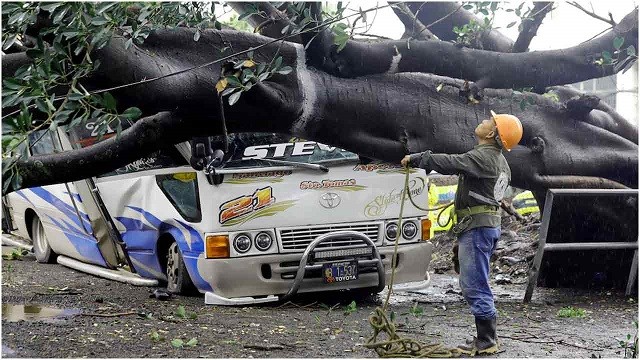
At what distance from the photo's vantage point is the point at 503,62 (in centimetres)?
795

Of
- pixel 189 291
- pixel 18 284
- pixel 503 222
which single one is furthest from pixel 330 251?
pixel 503 222

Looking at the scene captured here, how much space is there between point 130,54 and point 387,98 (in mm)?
2360

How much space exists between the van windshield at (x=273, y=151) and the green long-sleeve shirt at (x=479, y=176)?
2.40 meters

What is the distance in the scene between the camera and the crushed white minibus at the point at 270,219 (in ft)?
29.2

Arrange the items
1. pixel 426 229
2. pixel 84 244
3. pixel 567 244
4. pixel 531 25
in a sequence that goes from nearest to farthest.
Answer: pixel 531 25
pixel 567 244
pixel 426 229
pixel 84 244

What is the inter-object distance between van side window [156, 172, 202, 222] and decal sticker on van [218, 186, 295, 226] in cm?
27

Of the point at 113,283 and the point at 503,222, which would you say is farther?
the point at 503,222

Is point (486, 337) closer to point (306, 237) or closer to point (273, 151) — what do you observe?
point (306, 237)

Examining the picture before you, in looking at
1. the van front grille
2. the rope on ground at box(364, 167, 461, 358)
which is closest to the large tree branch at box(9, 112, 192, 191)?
the van front grille

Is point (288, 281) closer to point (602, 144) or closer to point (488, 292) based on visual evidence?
point (488, 292)

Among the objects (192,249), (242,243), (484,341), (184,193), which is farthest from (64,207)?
(484,341)

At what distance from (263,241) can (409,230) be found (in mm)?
1541

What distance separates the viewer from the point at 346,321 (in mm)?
8375

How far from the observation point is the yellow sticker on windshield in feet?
29.8
